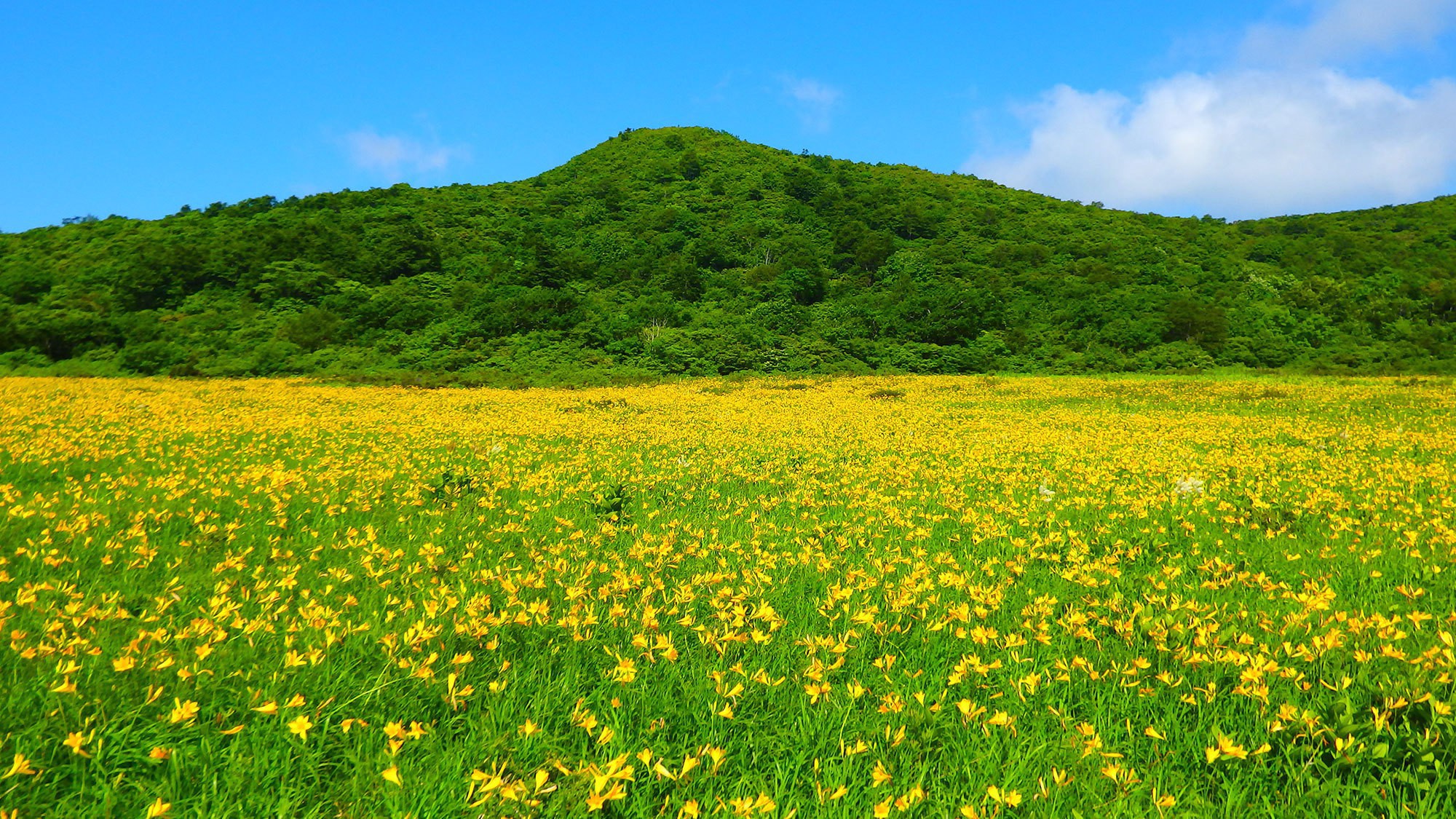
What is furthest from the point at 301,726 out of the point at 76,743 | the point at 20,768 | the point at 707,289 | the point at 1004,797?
the point at 707,289

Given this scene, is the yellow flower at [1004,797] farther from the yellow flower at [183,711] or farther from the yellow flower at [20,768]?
the yellow flower at [20,768]

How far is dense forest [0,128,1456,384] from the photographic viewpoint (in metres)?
43.8

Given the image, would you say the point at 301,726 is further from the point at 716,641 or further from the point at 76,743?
the point at 716,641

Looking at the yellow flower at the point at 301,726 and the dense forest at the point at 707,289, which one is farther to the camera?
the dense forest at the point at 707,289

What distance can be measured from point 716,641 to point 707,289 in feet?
195

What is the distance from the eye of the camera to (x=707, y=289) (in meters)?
62.1

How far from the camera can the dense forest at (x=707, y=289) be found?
43812 mm

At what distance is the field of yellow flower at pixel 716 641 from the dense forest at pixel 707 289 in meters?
33.1

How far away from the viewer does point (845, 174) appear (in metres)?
94.7

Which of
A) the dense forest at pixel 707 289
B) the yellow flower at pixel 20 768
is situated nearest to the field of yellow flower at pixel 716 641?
the yellow flower at pixel 20 768

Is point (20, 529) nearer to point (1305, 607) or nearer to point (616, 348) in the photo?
point (1305, 607)

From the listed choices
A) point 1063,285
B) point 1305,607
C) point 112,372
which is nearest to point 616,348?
point 112,372

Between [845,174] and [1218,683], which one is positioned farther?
[845,174]

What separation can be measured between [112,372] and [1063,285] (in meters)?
69.6
